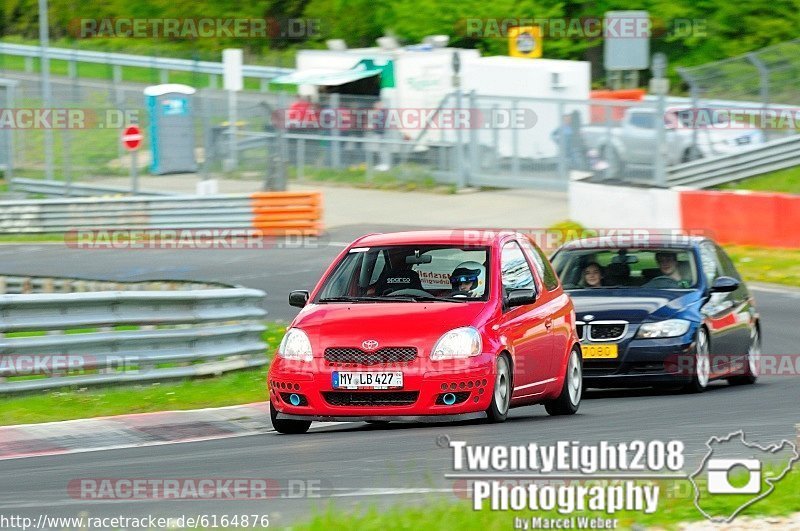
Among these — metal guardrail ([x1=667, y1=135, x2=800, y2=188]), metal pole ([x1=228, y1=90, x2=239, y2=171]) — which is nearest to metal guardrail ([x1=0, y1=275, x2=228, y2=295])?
metal guardrail ([x1=667, y1=135, x2=800, y2=188])

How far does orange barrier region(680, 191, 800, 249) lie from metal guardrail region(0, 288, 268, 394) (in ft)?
41.1

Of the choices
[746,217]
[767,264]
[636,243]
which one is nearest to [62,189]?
[746,217]

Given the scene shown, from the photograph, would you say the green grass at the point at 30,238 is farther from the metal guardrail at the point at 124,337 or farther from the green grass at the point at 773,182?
the metal guardrail at the point at 124,337

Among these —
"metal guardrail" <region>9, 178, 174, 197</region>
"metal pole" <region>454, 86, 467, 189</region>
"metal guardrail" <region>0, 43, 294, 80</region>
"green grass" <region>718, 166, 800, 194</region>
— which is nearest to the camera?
"green grass" <region>718, 166, 800, 194</region>

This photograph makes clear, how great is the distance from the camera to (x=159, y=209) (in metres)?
30.7

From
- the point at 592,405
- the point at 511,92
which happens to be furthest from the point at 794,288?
the point at 511,92

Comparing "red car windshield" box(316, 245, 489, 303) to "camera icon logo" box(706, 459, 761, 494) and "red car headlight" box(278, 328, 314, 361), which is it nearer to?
"red car headlight" box(278, 328, 314, 361)

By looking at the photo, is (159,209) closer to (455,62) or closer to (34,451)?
(455,62)

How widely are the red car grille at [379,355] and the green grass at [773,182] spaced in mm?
21060

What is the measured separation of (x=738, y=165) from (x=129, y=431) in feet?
71.0

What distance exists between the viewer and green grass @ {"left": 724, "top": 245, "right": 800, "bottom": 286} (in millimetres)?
23328

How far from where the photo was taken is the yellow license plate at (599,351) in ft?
43.9

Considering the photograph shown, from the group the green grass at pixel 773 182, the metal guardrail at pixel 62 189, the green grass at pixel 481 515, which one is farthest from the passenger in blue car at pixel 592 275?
the metal guardrail at pixel 62 189

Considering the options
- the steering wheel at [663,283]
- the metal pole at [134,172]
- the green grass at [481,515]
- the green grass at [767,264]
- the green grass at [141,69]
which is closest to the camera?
the green grass at [481,515]
